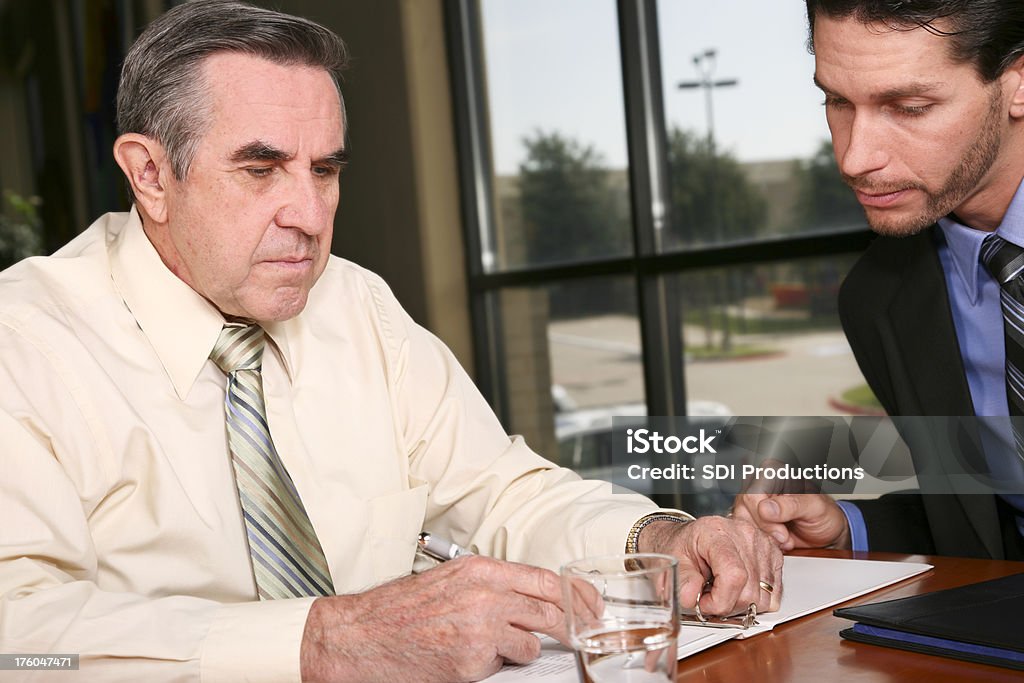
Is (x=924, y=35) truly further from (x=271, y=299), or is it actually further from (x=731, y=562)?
(x=271, y=299)

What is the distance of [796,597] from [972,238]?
77 centimetres

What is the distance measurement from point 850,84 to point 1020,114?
11.6 inches

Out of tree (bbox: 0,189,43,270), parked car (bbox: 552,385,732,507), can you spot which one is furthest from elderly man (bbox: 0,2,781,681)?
tree (bbox: 0,189,43,270)

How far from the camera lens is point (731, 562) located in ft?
3.90

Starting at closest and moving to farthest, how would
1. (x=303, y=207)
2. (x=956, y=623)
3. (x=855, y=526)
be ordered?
1. (x=956, y=623)
2. (x=303, y=207)
3. (x=855, y=526)

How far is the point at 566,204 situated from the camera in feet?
14.7

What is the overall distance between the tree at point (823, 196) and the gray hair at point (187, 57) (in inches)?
93.0

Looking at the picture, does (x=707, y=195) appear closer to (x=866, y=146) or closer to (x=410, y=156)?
(x=410, y=156)

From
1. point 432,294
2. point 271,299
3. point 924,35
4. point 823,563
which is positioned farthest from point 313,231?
point 432,294

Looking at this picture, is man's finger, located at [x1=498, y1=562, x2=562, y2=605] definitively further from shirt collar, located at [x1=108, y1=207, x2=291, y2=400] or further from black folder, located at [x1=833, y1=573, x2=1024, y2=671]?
shirt collar, located at [x1=108, y1=207, x2=291, y2=400]

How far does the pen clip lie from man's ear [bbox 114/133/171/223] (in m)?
0.89

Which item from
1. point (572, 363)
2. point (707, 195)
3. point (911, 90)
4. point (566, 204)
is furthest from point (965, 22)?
point (572, 363)

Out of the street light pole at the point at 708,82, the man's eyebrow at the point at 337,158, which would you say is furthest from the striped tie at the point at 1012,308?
the street light pole at the point at 708,82

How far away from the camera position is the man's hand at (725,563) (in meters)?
1.17
